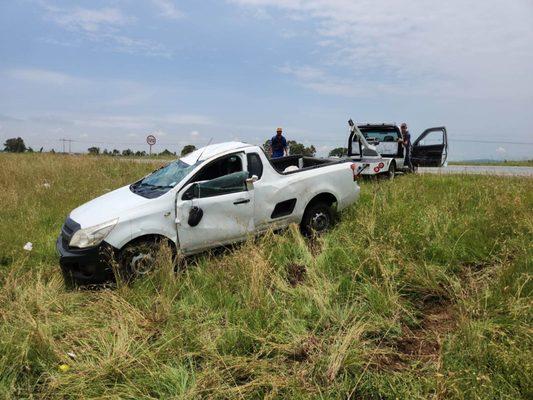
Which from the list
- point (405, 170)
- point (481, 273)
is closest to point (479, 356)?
point (481, 273)

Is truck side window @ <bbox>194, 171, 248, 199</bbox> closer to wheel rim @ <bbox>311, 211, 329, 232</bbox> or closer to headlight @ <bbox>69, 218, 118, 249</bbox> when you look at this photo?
headlight @ <bbox>69, 218, 118, 249</bbox>

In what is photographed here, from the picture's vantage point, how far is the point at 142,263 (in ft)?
16.0

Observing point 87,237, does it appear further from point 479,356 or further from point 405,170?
point 405,170

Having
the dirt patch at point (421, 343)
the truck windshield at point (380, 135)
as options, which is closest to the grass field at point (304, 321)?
the dirt patch at point (421, 343)

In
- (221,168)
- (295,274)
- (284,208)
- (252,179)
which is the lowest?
(295,274)

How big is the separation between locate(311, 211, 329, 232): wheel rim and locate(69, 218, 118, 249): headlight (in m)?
3.15

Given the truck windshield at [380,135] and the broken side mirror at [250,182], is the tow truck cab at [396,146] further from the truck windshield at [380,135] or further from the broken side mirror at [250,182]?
the broken side mirror at [250,182]

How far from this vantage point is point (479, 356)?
117 inches

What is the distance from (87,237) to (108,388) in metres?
2.12

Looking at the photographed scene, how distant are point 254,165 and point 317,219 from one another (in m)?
1.44

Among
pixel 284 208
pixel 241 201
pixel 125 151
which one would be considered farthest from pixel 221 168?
pixel 125 151

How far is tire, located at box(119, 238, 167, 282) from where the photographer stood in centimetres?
475

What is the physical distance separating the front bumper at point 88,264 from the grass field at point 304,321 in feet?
0.66

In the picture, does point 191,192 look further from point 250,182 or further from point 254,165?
point 254,165
